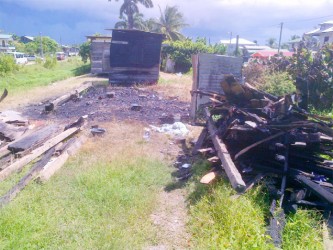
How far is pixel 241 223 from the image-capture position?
3436 millimetres

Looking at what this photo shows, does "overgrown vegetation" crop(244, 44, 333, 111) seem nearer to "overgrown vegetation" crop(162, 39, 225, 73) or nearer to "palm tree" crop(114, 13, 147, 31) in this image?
"overgrown vegetation" crop(162, 39, 225, 73)

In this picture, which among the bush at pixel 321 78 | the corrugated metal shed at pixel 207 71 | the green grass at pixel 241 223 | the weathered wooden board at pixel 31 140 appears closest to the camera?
the green grass at pixel 241 223

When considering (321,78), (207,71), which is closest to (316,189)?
(207,71)

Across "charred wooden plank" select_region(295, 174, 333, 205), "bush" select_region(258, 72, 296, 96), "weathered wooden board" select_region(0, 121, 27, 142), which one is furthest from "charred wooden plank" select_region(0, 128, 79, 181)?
"bush" select_region(258, 72, 296, 96)

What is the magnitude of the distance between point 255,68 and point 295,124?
9.19 meters

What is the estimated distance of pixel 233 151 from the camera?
5184 mm

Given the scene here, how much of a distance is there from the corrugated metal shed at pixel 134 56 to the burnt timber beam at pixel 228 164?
10789 mm

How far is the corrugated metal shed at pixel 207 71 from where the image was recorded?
8.77 m

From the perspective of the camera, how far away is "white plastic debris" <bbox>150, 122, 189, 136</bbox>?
800cm

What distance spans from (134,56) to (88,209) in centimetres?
1309

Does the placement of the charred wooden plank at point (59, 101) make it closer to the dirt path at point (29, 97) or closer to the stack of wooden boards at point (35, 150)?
the dirt path at point (29, 97)

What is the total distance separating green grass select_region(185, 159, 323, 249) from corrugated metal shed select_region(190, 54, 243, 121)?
15.6 feet

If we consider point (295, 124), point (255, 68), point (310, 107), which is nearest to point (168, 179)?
point (295, 124)

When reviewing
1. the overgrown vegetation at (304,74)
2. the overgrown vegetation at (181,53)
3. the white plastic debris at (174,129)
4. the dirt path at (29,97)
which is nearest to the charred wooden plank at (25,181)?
the white plastic debris at (174,129)
